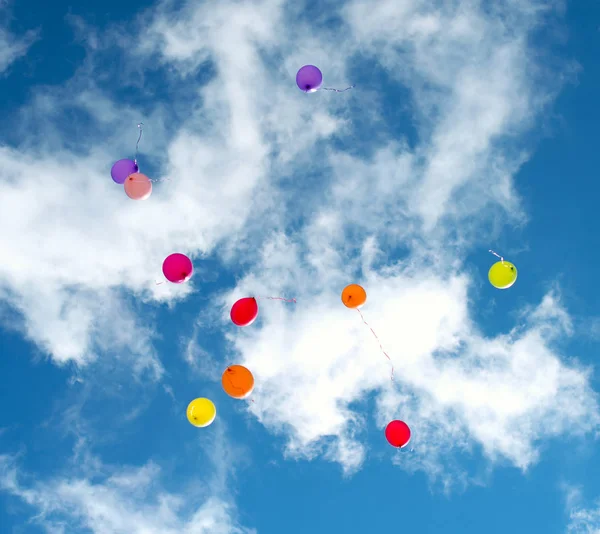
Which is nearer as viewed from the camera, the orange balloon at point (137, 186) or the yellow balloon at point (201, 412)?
the yellow balloon at point (201, 412)

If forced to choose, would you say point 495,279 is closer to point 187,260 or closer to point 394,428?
point 394,428

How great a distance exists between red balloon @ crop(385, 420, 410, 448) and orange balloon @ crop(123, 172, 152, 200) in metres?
8.88

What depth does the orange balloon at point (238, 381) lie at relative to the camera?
1325 cm

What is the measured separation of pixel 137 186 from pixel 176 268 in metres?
2.46

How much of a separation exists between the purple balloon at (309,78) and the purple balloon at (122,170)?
5195 millimetres

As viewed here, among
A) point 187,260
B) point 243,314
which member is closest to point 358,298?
point 243,314

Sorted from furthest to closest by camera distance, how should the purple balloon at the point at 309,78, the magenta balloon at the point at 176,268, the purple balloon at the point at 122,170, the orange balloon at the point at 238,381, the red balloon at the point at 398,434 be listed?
the purple balloon at the point at 309,78, the purple balloon at the point at 122,170, the red balloon at the point at 398,434, the magenta balloon at the point at 176,268, the orange balloon at the point at 238,381

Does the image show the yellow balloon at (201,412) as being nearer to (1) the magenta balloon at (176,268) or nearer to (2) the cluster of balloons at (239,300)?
(2) the cluster of balloons at (239,300)

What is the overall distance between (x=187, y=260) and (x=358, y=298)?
15.4 feet

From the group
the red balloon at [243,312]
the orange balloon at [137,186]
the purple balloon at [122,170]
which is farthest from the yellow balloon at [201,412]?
the purple balloon at [122,170]

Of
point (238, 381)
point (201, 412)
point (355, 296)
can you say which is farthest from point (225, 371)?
point (355, 296)

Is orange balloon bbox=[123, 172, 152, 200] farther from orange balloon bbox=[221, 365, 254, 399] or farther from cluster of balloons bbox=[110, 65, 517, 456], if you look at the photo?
orange balloon bbox=[221, 365, 254, 399]

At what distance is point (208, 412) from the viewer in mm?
13461

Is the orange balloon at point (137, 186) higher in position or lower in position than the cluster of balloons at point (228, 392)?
higher
